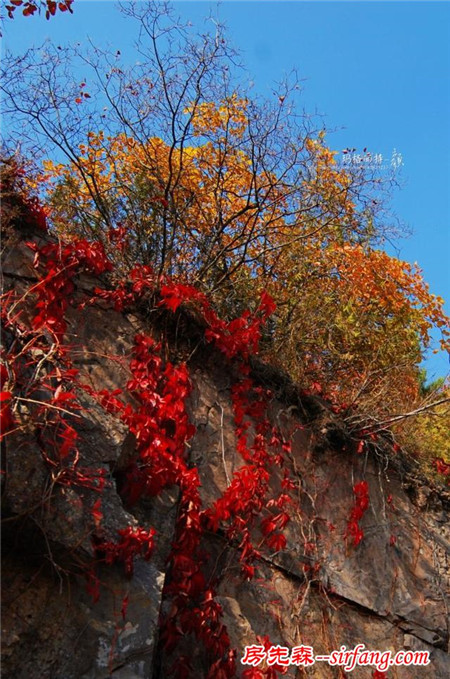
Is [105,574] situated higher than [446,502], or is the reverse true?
[446,502]

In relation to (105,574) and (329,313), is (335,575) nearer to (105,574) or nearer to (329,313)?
(105,574)

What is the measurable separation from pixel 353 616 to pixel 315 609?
1.27 feet

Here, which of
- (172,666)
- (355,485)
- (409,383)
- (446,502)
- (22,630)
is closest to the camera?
(22,630)

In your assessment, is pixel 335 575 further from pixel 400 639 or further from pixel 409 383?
pixel 409 383

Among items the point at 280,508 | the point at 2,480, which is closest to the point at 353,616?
the point at 280,508

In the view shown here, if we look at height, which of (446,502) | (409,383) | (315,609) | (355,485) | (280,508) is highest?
(409,383)

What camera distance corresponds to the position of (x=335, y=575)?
4918 mm

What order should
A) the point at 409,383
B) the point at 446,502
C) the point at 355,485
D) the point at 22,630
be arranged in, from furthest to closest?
the point at 409,383 → the point at 446,502 → the point at 355,485 → the point at 22,630

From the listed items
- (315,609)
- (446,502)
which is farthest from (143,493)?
(446,502)

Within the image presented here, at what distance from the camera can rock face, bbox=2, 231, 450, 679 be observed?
3129mm

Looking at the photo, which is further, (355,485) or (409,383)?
(409,383)

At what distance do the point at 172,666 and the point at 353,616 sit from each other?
168 cm

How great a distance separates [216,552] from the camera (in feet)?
14.4

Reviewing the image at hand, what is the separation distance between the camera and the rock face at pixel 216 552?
3.13m
